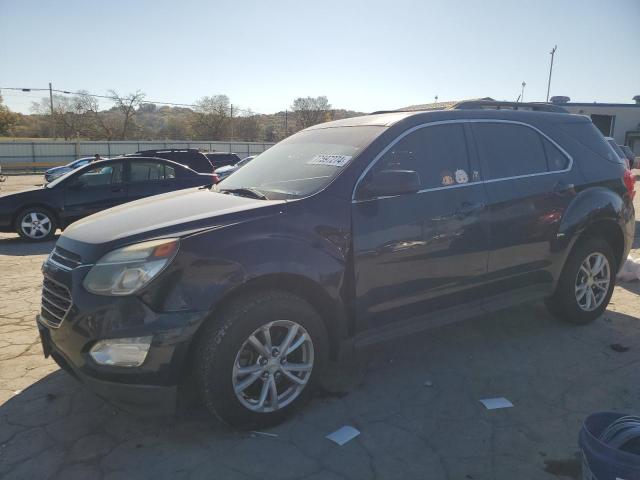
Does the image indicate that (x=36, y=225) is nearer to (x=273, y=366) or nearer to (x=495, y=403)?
(x=273, y=366)

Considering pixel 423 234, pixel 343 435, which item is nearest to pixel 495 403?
pixel 343 435

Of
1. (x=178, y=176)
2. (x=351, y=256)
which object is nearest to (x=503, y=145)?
(x=351, y=256)

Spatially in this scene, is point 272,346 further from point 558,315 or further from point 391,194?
point 558,315

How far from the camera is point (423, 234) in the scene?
336 cm

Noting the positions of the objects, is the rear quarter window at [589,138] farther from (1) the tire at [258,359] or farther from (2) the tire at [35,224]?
(2) the tire at [35,224]

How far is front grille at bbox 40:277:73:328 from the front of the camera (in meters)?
2.76

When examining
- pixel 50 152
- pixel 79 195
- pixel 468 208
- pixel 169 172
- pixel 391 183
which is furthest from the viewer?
pixel 50 152

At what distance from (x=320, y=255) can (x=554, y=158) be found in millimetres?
2492

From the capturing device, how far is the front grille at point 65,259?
9.21 ft

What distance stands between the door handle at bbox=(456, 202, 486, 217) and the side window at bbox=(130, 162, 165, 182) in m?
7.58

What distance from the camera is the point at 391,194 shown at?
3.24 metres

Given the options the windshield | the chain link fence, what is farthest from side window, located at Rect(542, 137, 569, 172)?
the chain link fence

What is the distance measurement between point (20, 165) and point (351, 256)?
43777 millimetres

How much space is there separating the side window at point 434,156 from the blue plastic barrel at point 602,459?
1827 mm
